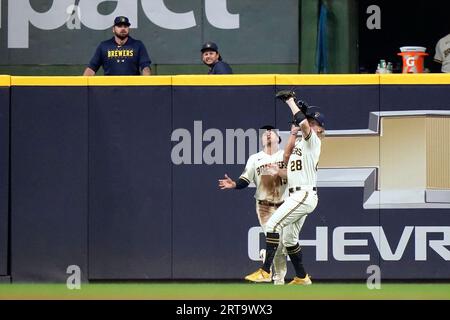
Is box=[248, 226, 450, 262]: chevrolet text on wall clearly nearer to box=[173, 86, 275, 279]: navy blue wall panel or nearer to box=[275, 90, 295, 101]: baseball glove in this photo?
box=[173, 86, 275, 279]: navy blue wall panel

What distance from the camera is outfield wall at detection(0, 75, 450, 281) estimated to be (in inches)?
711

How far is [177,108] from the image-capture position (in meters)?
18.2

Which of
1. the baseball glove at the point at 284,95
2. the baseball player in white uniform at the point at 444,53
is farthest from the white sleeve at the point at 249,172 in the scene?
the baseball player in white uniform at the point at 444,53

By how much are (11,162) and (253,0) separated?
4.24 metres

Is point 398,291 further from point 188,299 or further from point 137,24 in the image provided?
point 137,24

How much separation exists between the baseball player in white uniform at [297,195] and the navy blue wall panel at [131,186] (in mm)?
1406

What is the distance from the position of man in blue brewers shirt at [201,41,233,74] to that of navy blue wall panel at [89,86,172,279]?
2.51ft

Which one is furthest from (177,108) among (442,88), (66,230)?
(442,88)

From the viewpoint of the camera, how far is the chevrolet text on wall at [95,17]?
2027cm

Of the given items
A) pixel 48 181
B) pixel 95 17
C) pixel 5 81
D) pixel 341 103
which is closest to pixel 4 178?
pixel 48 181

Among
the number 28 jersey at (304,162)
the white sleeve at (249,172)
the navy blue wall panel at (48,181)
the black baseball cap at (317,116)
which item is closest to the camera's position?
the number 28 jersey at (304,162)

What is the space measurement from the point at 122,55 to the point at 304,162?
2963 millimetres

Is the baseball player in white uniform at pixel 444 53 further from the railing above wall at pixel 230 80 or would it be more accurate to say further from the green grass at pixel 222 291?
the green grass at pixel 222 291

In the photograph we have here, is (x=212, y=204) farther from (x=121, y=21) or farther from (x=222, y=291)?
(x=121, y=21)
